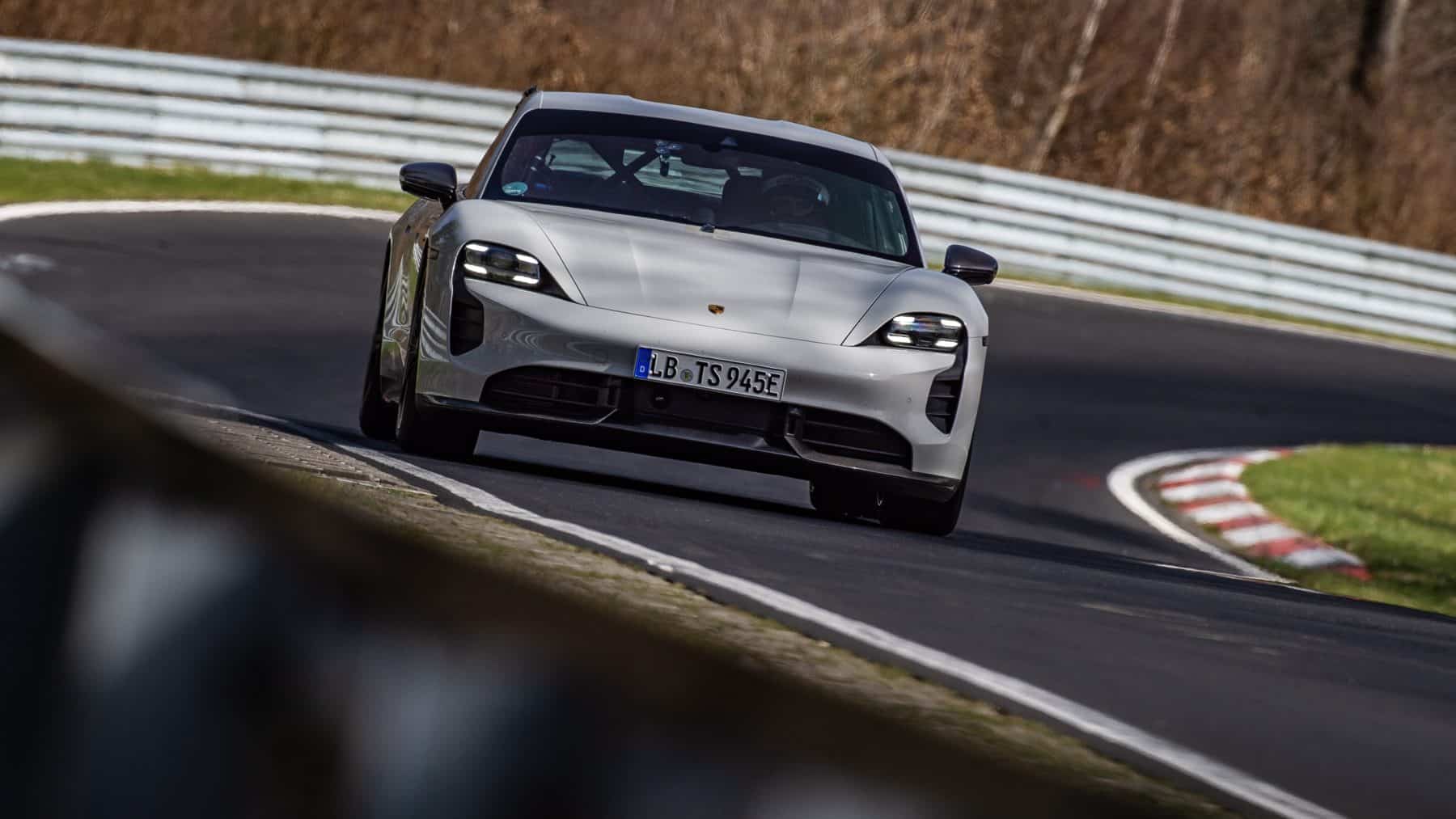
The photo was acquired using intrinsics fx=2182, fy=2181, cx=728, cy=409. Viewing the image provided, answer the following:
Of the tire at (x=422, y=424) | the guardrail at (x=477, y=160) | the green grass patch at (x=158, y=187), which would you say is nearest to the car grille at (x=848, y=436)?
the tire at (x=422, y=424)

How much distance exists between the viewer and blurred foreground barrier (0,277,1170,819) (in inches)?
36.7

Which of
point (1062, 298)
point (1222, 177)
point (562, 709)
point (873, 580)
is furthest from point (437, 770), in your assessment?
point (1222, 177)

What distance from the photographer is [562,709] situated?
3.16 feet

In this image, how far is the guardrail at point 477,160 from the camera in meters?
18.4

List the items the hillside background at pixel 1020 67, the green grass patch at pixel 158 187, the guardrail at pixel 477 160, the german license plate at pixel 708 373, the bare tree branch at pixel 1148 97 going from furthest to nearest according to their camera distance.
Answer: the bare tree branch at pixel 1148 97, the hillside background at pixel 1020 67, the guardrail at pixel 477 160, the green grass patch at pixel 158 187, the german license plate at pixel 708 373

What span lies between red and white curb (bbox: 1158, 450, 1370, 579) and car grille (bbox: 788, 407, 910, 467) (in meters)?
3.92

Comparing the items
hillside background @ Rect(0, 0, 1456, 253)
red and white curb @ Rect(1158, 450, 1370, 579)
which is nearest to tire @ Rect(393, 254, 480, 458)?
red and white curb @ Rect(1158, 450, 1370, 579)

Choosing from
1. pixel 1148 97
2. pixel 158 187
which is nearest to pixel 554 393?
pixel 158 187

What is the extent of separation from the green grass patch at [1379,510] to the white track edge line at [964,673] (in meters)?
4.94

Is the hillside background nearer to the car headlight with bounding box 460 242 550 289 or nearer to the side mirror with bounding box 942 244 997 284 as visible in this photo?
the side mirror with bounding box 942 244 997 284

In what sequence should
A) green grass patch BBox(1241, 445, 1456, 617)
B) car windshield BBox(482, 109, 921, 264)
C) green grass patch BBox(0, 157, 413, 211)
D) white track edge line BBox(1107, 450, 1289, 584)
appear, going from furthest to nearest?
green grass patch BBox(0, 157, 413, 211), green grass patch BBox(1241, 445, 1456, 617), white track edge line BBox(1107, 450, 1289, 584), car windshield BBox(482, 109, 921, 264)

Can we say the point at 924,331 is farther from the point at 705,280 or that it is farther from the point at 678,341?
the point at 678,341

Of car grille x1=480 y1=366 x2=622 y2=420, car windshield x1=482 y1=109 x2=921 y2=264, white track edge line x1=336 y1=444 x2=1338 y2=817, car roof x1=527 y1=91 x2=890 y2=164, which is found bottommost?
white track edge line x1=336 y1=444 x2=1338 y2=817

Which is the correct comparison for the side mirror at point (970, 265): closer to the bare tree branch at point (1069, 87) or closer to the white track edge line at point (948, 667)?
the white track edge line at point (948, 667)
